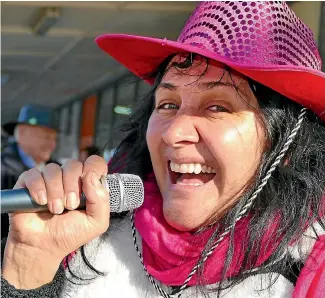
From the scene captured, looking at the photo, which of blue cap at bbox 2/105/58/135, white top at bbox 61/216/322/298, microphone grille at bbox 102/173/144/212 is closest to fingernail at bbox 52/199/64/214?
microphone grille at bbox 102/173/144/212

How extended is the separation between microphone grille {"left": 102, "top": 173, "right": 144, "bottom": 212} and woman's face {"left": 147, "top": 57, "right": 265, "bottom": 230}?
7.0 inches

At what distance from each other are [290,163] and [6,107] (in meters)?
12.7

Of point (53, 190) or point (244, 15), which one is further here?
point (244, 15)

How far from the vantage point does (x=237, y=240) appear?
136 cm

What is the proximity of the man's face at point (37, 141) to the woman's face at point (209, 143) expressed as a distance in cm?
298

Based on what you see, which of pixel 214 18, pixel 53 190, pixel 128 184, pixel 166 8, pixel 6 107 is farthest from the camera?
pixel 6 107

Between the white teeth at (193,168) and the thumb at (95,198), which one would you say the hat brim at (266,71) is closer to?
the white teeth at (193,168)

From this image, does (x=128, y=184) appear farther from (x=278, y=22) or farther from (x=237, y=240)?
(x=278, y=22)

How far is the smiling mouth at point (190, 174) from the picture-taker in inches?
56.7

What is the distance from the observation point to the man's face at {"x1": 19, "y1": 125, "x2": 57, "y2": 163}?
14.2 ft

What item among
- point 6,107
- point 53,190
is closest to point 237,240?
point 53,190

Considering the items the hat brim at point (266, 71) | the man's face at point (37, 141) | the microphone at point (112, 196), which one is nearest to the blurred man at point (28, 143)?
the man's face at point (37, 141)

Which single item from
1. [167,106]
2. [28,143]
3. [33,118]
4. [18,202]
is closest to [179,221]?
[167,106]

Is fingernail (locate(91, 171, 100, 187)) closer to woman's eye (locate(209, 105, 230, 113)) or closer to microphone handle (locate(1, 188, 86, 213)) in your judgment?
microphone handle (locate(1, 188, 86, 213))
